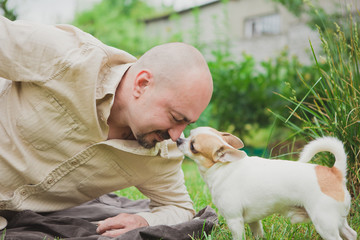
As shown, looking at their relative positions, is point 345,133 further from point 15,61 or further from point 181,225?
point 15,61

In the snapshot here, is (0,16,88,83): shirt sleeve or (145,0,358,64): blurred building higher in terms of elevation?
(0,16,88,83): shirt sleeve

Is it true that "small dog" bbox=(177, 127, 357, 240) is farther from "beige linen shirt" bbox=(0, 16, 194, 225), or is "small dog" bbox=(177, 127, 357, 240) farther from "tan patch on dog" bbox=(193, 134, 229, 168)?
"beige linen shirt" bbox=(0, 16, 194, 225)

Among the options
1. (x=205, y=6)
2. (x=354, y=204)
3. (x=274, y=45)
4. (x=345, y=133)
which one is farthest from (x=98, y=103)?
(x=205, y=6)

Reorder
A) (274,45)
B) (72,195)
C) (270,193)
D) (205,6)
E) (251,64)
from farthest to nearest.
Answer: (205,6) < (274,45) < (251,64) < (72,195) < (270,193)

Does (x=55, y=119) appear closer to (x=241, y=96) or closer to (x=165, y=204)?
(x=165, y=204)

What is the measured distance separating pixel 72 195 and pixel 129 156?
1.51ft

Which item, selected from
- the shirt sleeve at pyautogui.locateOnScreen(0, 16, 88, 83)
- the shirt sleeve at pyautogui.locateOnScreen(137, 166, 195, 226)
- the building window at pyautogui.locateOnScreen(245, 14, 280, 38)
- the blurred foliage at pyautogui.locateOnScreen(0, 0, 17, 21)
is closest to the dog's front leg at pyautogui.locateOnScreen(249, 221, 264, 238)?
the shirt sleeve at pyautogui.locateOnScreen(137, 166, 195, 226)

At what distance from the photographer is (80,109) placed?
2258 millimetres

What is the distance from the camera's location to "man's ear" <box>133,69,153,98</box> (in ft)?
7.50

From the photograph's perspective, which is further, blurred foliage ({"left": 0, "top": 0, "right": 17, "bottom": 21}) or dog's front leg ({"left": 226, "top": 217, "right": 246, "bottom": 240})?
blurred foliage ({"left": 0, "top": 0, "right": 17, "bottom": 21})

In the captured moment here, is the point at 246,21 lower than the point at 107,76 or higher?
lower

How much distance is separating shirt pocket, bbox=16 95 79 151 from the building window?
15.6m

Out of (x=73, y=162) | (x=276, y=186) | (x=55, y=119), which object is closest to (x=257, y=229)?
(x=276, y=186)

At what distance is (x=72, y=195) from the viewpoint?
253cm
